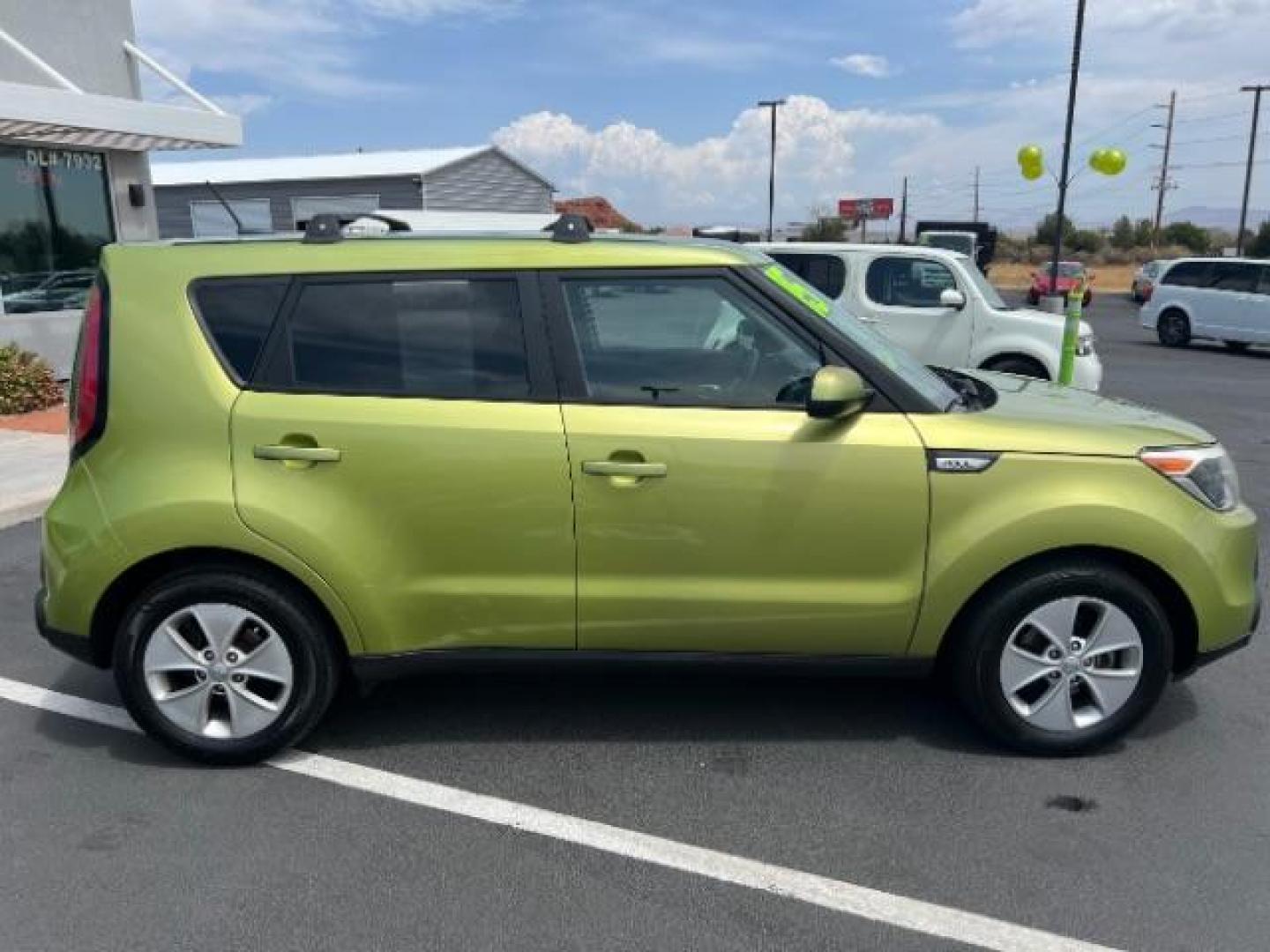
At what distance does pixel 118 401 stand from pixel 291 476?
0.61 m

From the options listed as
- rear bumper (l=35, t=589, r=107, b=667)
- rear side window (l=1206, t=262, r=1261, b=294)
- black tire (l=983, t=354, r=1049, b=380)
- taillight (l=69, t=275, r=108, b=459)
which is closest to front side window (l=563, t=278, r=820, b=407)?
taillight (l=69, t=275, r=108, b=459)

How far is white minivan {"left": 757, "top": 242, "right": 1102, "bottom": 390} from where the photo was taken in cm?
972

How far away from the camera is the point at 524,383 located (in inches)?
130

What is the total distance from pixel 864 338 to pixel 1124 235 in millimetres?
73751

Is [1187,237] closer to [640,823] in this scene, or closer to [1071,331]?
[1071,331]

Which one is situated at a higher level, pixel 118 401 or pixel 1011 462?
pixel 118 401

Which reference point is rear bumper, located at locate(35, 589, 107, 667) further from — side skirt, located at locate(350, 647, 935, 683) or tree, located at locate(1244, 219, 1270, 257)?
tree, located at locate(1244, 219, 1270, 257)

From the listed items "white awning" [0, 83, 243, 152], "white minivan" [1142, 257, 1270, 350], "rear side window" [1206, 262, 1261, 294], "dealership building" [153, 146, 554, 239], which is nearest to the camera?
"white awning" [0, 83, 243, 152]

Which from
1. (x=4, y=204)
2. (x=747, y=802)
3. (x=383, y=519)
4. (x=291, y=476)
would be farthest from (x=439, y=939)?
(x=4, y=204)

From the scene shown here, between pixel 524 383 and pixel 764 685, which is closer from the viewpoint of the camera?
pixel 524 383

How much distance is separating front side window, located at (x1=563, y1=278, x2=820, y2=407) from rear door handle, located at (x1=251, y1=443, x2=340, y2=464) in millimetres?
843

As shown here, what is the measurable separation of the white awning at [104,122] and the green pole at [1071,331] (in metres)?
9.52

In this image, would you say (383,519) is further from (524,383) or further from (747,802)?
(747,802)

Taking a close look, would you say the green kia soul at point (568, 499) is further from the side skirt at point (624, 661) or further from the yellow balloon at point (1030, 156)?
the yellow balloon at point (1030, 156)
